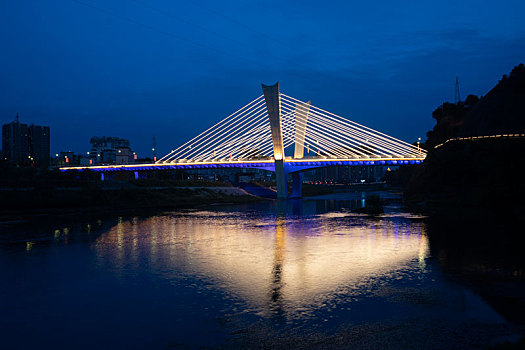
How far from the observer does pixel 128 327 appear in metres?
9.20

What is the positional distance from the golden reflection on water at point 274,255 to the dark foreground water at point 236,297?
57mm

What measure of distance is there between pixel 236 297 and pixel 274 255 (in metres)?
6.19

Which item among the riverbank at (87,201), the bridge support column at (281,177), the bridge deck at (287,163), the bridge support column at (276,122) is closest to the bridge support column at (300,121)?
the bridge deck at (287,163)

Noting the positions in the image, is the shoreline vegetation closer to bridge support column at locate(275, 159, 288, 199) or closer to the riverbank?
the riverbank

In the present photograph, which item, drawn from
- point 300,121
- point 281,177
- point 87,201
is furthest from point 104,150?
point 87,201

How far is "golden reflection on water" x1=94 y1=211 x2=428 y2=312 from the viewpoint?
12.4 m

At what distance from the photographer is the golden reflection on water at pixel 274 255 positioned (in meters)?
12.4

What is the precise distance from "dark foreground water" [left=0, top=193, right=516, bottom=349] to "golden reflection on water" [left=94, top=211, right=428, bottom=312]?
0.06 metres

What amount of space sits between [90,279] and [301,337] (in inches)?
320

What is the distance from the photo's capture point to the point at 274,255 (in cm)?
1736

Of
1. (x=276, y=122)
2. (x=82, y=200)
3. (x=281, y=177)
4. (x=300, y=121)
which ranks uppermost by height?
(x=300, y=121)

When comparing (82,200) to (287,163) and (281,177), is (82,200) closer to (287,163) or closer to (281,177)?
(281,177)

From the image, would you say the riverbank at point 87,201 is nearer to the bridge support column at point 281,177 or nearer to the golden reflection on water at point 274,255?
the bridge support column at point 281,177

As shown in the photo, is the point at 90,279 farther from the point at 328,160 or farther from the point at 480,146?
the point at 328,160
